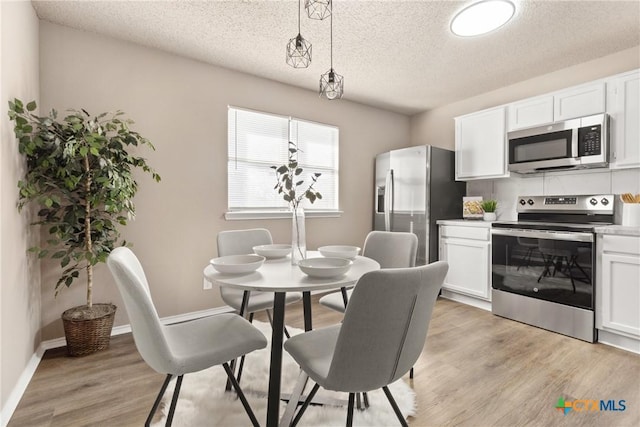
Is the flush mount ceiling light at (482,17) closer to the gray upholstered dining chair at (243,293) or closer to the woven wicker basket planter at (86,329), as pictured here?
the gray upholstered dining chair at (243,293)

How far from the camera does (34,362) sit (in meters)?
2.17

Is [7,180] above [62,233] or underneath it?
above

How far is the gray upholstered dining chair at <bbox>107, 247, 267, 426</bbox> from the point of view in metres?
1.16

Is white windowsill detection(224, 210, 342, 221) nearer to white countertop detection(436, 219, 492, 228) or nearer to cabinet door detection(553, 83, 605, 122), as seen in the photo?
white countertop detection(436, 219, 492, 228)

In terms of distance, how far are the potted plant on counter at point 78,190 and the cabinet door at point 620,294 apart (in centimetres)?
371

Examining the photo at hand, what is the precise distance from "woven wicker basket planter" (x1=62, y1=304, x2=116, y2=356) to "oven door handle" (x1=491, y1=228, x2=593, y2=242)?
11.6 feet

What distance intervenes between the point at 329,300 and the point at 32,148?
2092 millimetres

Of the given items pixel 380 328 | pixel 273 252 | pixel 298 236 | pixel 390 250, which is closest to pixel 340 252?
pixel 298 236

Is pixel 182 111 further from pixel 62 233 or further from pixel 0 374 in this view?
pixel 0 374

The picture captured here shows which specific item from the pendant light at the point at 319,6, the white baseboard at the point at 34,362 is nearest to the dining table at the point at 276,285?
the pendant light at the point at 319,6

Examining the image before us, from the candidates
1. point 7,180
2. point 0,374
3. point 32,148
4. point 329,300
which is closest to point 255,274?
point 329,300

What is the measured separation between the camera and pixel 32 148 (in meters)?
1.98

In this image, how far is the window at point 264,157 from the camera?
10.9 ft

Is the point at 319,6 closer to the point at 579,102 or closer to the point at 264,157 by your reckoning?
the point at 264,157
